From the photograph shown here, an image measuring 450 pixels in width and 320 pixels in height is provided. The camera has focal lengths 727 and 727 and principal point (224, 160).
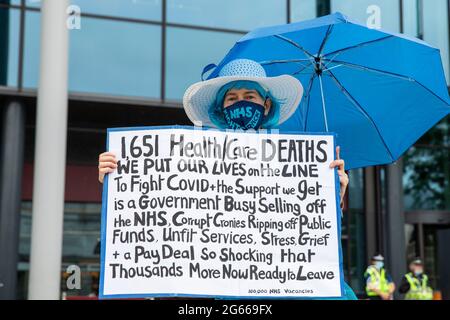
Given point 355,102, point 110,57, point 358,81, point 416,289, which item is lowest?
point 416,289

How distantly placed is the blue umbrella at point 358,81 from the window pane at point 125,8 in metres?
7.99

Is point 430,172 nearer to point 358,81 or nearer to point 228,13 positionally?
point 228,13

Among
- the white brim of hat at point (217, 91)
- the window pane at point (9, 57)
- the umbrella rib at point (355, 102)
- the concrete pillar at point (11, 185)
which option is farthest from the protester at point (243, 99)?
the concrete pillar at point (11, 185)

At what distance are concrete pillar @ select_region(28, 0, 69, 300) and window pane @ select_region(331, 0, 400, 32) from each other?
21.6ft

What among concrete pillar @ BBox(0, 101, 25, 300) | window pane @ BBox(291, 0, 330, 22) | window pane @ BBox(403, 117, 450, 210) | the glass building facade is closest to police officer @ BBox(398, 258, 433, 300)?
the glass building facade

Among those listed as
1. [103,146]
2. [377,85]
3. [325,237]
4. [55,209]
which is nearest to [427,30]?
[103,146]

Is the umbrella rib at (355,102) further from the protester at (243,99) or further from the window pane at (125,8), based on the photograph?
the window pane at (125,8)

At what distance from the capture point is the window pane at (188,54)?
12531 millimetres

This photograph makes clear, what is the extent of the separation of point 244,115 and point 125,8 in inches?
367

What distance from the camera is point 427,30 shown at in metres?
14.2

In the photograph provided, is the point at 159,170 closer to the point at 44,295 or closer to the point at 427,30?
the point at 44,295

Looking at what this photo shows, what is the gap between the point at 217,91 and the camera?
154 inches

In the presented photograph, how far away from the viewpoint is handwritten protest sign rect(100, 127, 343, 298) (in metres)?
3.19

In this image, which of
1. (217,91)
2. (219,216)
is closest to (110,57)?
(217,91)
